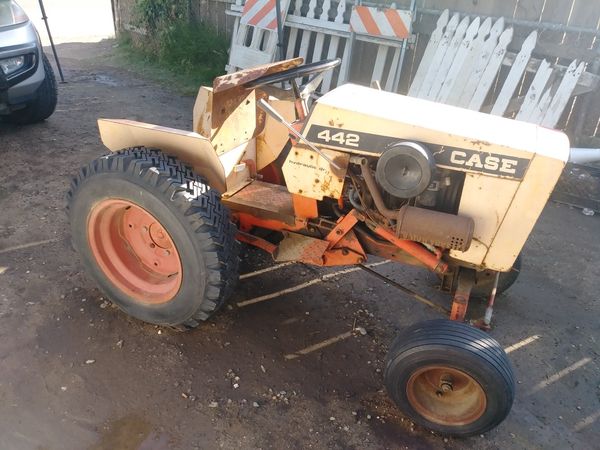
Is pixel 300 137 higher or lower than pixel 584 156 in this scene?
higher

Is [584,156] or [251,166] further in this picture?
[584,156]

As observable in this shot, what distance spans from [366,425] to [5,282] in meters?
2.21

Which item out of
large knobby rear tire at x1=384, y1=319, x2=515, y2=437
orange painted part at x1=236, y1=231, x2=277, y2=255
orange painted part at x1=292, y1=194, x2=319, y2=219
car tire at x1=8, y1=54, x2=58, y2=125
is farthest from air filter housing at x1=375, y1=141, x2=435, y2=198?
car tire at x1=8, y1=54, x2=58, y2=125

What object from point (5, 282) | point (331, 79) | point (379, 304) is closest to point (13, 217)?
point (5, 282)

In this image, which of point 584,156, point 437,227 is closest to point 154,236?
point 437,227

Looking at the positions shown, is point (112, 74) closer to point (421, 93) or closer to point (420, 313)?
point (421, 93)

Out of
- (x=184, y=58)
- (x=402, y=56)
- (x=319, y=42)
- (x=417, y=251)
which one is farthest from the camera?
(x=184, y=58)

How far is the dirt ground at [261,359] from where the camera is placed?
2.28m

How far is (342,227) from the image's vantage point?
2506mm

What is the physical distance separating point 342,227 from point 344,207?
10 centimetres

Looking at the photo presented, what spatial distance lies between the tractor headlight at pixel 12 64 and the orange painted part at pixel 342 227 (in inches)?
139

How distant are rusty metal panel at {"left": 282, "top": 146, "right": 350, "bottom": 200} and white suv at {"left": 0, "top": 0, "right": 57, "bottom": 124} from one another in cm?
335

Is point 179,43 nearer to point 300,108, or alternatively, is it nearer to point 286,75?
point 300,108

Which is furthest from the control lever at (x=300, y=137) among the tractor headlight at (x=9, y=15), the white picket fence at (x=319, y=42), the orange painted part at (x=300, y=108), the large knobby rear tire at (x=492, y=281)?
the white picket fence at (x=319, y=42)
